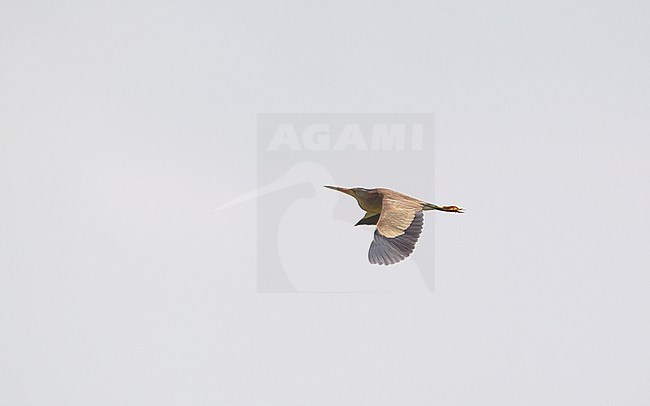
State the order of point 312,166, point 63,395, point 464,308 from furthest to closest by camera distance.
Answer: point 63,395, point 464,308, point 312,166

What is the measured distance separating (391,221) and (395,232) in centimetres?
5

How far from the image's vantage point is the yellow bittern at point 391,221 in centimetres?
291

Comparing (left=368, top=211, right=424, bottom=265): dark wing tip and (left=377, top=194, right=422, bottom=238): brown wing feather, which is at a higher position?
(left=377, top=194, right=422, bottom=238): brown wing feather

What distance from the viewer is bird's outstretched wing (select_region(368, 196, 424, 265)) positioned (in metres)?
2.90

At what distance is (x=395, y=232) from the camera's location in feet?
9.74

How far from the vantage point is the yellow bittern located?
291 centimetres

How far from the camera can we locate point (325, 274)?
475 cm

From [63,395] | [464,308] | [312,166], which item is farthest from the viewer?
[63,395]

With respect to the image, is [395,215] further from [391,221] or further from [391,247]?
[391,247]

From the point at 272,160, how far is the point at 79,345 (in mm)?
1417

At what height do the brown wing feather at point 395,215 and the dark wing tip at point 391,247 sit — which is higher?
the brown wing feather at point 395,215

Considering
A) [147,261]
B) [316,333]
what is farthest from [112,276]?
[316,333]

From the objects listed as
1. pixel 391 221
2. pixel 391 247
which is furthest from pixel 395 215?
pixel 391 247

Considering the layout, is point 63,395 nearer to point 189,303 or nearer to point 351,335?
point 189,303
